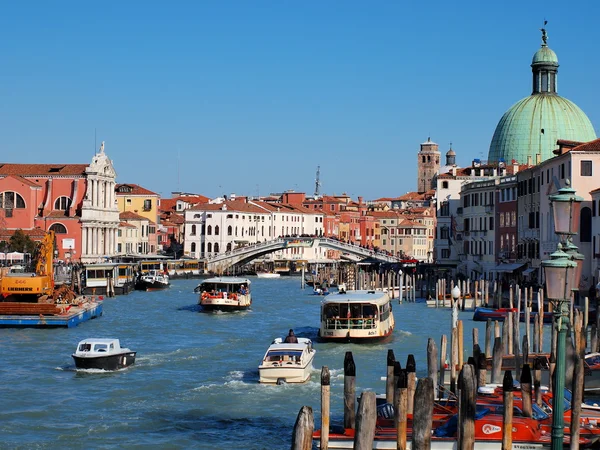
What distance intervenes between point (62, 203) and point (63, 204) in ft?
0.25

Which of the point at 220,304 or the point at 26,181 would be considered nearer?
the point at 220,304

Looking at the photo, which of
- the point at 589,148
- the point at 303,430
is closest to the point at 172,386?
the point at 303,430

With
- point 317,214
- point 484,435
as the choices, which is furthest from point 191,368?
point 317,214

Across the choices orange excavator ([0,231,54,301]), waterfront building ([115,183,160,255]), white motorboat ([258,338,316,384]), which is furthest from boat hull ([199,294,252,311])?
waterfront building ([115,183,160,255])

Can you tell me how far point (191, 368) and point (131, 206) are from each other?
4693cm

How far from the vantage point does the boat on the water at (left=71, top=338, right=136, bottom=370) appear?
17047mm

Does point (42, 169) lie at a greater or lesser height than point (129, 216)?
greater

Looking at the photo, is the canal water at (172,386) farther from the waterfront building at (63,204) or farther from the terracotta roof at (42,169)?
the terracotta roof at (42,169)

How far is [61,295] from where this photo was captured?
28.5 metres

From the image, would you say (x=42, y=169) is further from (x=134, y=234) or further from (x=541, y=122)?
(x=541, y=122)

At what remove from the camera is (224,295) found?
29.8 m

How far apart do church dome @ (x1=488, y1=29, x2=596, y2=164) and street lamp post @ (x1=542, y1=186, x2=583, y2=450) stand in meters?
42.5

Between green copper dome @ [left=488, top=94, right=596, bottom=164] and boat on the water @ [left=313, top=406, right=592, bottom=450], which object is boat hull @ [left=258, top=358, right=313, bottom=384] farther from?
green copper dome @ [left=488, top=94, right=596, bottom=164]

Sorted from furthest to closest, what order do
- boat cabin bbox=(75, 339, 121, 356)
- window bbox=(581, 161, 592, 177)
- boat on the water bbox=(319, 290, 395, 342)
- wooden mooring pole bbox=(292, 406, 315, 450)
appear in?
window bbox=(581, 161, 592, 177) < boat on the water bbox=(319, 290, 395, 342) < boat cabin bbox=(75, 339, 121, 356) < wooden mooring pole bbox=(292, 406, 315, 450)
